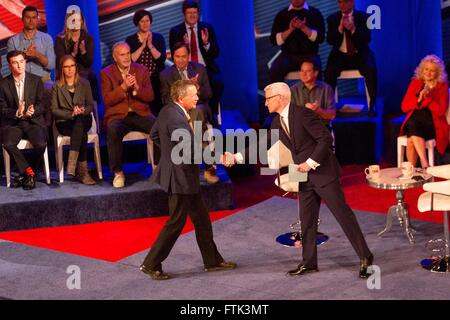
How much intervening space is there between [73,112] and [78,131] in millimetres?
177

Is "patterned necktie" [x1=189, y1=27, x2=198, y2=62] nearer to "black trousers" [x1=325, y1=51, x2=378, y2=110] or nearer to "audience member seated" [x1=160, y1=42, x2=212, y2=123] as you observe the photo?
"audience member seated" [x1=160, y1=42, x2=212, y2=123]

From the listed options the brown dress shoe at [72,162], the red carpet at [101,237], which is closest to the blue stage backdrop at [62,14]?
the brown dress shoe at [72,162]

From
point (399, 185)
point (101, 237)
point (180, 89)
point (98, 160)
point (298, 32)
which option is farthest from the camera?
point (298, 32)

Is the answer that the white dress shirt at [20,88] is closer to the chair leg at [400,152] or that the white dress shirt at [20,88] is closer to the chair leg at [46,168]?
the chair leg at [46,168]

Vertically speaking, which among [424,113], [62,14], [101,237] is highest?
[62,14]

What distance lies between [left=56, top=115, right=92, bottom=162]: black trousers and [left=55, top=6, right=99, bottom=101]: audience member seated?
2.34ft

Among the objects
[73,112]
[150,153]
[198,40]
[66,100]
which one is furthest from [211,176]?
[198,40]

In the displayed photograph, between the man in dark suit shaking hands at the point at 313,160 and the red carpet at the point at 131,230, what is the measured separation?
1555 millimetres

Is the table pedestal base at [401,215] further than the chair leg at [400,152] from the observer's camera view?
No

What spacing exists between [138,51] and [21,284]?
10.8 feet

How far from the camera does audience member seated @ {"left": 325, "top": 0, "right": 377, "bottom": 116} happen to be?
8867 millimetres

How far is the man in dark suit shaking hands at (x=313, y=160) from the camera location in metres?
5.64

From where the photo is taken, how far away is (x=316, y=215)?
5824 mm

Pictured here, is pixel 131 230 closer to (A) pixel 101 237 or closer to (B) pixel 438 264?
(A) pixel 101 237
